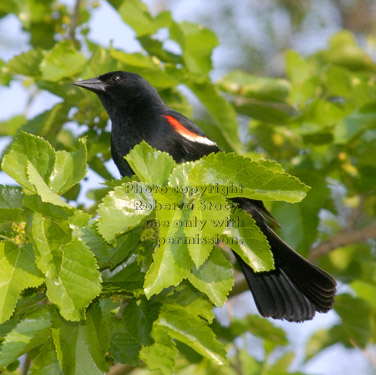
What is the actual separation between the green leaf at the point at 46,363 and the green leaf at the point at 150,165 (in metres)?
0.62

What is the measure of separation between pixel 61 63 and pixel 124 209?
1420mm

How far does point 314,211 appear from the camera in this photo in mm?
3037

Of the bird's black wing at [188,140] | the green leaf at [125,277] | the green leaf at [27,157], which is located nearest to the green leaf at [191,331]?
the green leaf at [125,277]

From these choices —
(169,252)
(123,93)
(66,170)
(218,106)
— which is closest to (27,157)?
(66,170)

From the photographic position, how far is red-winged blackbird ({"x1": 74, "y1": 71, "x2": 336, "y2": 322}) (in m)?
2.45

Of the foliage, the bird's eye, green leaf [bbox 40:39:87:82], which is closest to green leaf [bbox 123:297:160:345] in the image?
the foliage

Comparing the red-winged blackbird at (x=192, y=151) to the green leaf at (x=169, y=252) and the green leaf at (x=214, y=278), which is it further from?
the green leaf at (x=169, y=252)

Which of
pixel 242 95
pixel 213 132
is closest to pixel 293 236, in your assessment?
pixel 213 132

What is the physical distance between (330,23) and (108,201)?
5298mm

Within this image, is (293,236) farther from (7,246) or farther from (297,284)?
(7,246)

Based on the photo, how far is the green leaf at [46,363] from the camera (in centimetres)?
183

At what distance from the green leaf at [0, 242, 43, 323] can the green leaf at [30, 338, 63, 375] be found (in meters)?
0.29

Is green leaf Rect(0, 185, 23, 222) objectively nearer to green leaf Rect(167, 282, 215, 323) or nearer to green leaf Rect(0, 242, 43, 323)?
green leaf Rect(0, 242, 43, 323)

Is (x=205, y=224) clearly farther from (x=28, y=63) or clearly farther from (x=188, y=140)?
(x=28, y=63)
